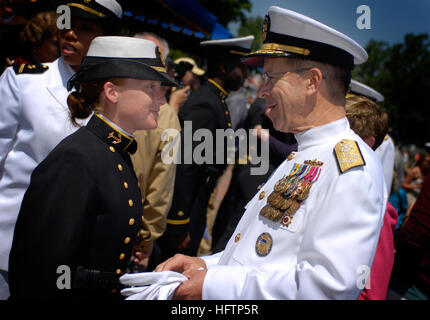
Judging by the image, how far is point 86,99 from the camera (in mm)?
2146

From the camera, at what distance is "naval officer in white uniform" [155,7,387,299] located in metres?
1.27

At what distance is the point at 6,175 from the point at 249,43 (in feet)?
10.9

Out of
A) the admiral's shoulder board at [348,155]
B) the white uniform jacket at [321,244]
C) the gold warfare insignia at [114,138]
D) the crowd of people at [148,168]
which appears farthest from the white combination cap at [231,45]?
the admiral's shoulder board at [348,155]

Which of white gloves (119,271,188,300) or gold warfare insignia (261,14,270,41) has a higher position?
gold warfare insignia (261,14,270,41)

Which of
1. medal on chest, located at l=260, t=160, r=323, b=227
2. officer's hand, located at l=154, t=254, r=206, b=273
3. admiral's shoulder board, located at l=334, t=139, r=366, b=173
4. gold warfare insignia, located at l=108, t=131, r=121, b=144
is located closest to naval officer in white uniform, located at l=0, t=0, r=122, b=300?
gold warfare insignia, located at l=108, t=131, r=121, b=144

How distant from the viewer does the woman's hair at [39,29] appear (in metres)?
2.96

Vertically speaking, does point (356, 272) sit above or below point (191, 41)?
below

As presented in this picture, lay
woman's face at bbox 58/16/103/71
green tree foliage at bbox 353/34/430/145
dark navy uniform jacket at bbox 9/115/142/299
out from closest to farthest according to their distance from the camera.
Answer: dark navy uniform jacket at bbox 9/115/142/299, woman's face at bbox 58/16/103/71, green tree foliage at bbox 353/34/430/145

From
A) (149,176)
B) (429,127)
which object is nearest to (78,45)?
(149,176)

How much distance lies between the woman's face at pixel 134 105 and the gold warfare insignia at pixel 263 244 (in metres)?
1.06

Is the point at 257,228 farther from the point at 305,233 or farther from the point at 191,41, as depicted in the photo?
the point at 191,41

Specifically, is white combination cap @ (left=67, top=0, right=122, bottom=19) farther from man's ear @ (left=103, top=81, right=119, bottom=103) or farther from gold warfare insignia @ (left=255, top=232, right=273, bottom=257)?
gold warfare insignia @ (left=255, top=232, right=273, bottom=257)

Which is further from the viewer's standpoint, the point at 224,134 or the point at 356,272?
the point at 224,134
